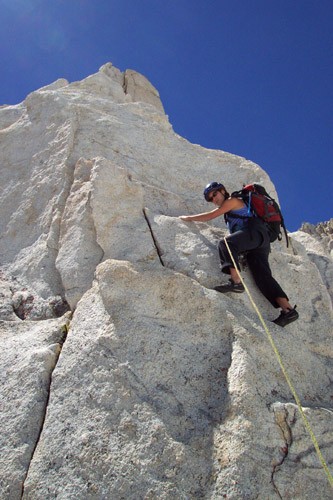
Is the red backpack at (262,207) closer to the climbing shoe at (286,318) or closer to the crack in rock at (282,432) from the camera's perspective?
the climbing shoe at (286,318)

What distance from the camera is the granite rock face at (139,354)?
4621mm

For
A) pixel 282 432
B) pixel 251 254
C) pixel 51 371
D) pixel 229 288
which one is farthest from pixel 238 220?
pixel 51 371

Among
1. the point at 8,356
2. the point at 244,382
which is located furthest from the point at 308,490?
the point at 8,356

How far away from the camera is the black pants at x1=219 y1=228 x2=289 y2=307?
693 cm

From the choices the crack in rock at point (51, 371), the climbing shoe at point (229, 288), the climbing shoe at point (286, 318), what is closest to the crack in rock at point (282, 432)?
the climbing shoe at point (286, 318)

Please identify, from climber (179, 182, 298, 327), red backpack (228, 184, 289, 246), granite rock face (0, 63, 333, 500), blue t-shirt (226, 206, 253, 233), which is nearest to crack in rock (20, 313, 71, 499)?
granite rock face (0, 63, 333, 500)

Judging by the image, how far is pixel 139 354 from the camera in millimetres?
5695

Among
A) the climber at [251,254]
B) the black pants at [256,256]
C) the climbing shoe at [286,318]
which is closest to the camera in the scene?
the climbing shoe at [286,318]

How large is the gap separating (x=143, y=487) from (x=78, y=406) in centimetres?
128

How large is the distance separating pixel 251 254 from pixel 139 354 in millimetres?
2829

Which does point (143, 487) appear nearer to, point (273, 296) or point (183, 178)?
point (273, 296)

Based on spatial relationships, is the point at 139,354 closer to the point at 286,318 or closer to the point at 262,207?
the point at 286,318

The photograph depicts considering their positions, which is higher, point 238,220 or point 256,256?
point 238,220

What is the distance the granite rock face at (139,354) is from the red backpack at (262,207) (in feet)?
2.82
